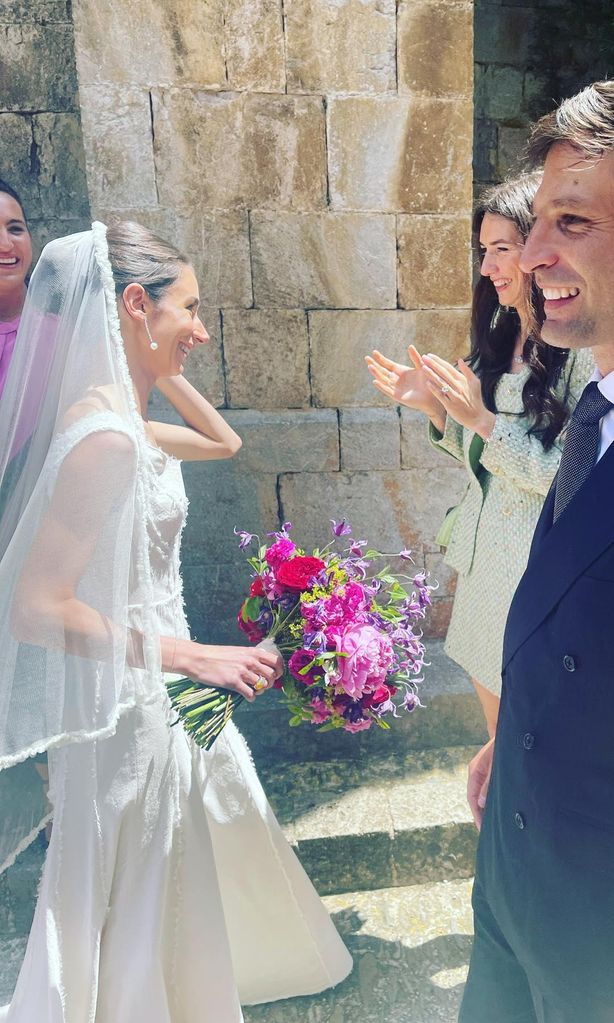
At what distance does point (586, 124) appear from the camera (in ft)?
4.65

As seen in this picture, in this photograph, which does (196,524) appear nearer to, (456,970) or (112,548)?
(112,548)

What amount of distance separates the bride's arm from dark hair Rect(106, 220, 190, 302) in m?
0.66

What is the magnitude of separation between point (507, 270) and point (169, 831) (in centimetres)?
201

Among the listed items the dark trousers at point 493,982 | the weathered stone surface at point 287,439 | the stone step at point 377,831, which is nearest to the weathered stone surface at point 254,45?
the weathered stone surface at point 287,439

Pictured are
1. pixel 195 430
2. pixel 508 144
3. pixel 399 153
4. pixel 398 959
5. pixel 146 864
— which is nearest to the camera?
pixel 146 864

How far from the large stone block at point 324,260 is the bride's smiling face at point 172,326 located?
131 centimetres

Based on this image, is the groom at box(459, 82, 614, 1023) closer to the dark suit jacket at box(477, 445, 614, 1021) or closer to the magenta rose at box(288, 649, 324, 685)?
the dark suit jacket at box(477, 445, 614, 1021)

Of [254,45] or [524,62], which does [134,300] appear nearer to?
[254,45]

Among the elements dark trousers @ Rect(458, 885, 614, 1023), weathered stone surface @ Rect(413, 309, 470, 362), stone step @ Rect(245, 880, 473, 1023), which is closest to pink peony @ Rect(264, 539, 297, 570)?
dark trousers @ Rect(458, 885, 614, 1023)

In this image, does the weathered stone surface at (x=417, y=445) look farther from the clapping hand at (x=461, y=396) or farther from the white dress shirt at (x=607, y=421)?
the white dress shirt at (x=607, y=421)

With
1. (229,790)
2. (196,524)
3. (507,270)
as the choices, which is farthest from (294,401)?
(229,790)

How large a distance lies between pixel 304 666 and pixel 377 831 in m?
1.38

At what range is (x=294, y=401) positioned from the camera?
143 inches

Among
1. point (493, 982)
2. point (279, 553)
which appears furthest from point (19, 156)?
point (493, 982)
